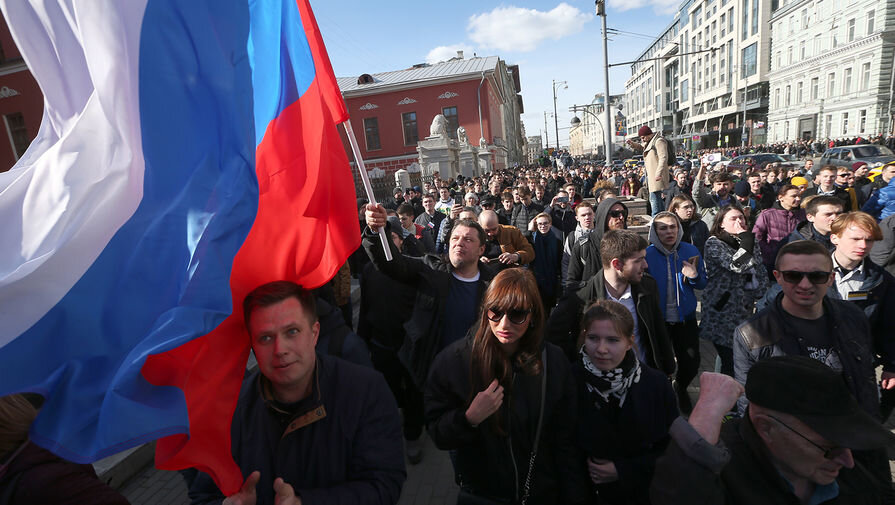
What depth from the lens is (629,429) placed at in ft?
7.49

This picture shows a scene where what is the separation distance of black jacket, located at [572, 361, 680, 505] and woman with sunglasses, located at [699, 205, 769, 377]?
185 cm

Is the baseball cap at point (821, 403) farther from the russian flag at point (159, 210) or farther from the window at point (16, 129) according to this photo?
the window at point (16, 129)

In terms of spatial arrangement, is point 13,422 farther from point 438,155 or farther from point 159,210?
point 438,155

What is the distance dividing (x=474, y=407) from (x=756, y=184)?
900 cm

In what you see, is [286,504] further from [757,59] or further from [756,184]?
[757,59]

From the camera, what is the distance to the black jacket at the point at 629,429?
2266 millimetres

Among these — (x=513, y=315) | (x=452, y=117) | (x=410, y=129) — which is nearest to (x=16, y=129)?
(x=410, y=129)

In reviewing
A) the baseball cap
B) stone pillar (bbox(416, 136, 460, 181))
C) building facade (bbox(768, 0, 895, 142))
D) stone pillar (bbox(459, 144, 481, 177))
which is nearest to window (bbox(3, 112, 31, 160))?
stone pillar (bbox(416, 136, 460, 181))

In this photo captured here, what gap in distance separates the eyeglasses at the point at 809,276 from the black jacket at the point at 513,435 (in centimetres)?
137

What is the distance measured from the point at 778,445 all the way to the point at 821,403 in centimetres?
19

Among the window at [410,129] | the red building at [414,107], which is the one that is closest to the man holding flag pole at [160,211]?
the red building at [414,107]

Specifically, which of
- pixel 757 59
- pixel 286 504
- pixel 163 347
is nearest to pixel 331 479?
pixel 286 504

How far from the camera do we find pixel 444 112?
3503 centimetres

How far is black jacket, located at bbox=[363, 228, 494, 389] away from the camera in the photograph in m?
3.26
